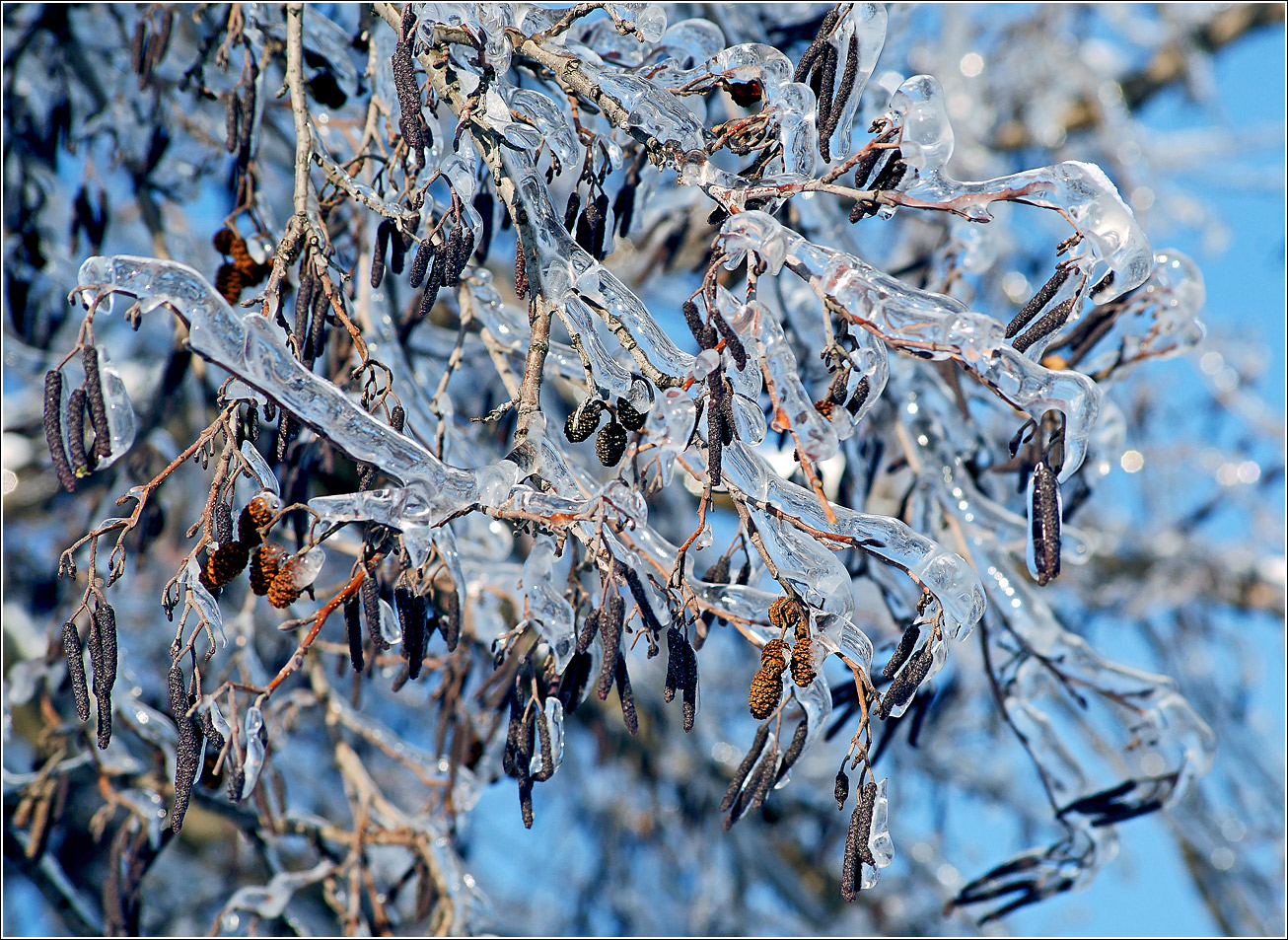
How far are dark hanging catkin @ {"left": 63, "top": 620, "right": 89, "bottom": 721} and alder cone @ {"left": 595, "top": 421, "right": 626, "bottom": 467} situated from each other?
0.63m

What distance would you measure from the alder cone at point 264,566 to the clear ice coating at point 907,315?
0.57 m

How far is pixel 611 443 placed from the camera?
3.67 ft

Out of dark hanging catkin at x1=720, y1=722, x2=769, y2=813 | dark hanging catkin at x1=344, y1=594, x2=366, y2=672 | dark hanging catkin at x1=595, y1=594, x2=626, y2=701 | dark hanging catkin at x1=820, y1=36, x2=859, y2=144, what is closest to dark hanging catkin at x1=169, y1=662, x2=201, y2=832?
dark hanging catkin at x1=344, y1=594, x2=366, y2=672

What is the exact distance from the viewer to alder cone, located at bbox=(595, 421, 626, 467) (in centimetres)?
111

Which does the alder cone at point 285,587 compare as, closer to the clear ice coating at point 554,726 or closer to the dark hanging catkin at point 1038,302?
the clear ice coating at point 554,726

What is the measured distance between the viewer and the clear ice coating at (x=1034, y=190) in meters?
0.97

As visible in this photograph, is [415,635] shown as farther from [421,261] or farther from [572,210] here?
[572,210]

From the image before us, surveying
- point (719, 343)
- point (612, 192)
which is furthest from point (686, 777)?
point (719, 343)

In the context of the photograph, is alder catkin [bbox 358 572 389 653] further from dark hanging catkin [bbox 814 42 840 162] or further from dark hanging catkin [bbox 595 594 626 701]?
dark hanging catkin [bbox 814 42 840 162]

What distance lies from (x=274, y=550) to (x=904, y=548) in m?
0.66

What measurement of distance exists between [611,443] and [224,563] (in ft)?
1.39

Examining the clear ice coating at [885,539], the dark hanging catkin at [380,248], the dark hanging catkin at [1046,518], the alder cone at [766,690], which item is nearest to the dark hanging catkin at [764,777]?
the alder cone at [766,690]

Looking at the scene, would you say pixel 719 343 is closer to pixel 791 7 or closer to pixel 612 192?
pixel 612 192

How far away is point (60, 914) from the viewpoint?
92.2 inches
